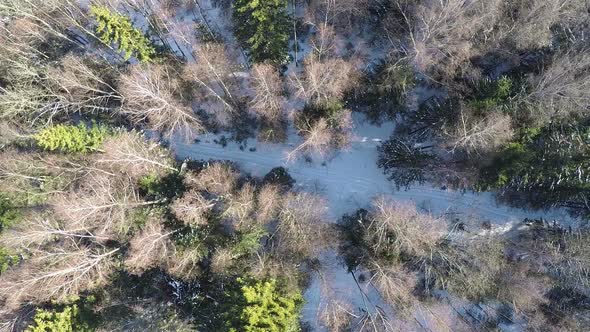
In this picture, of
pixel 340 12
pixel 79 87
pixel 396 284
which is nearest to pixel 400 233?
pixel 396 284

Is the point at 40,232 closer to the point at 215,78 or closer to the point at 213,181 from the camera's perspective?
the point at 213,181

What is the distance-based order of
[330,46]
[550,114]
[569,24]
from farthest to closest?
[330,46]
[569,24]
[550,114]

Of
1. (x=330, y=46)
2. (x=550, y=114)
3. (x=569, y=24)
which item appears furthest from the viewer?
(x=330, y=46)

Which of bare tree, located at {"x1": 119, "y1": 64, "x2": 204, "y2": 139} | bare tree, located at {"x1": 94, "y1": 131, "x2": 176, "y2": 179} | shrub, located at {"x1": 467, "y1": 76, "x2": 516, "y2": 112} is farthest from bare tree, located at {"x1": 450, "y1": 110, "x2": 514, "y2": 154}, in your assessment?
bare tree, located at {"x1": 94, "y1": 131, "x2": 176, "y2": 179}

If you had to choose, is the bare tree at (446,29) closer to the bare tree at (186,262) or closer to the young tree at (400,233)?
the young tree at (400,233)

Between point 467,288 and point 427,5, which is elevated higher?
point 427,5

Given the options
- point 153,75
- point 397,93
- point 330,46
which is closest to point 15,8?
point 153,75

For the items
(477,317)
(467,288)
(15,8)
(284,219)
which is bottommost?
(477,317)

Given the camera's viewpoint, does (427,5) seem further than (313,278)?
No

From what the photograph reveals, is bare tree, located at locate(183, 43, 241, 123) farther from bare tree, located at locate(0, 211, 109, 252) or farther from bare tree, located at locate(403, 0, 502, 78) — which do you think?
bare tree, located at locate(403, 0, 502, 78)

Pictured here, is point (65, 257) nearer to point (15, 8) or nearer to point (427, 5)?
point (15, 8)
